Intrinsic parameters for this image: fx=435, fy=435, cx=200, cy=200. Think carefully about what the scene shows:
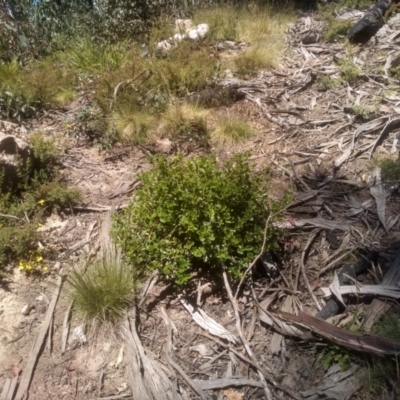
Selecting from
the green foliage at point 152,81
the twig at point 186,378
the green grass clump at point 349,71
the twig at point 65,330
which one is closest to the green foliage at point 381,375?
the twig at point 186,378

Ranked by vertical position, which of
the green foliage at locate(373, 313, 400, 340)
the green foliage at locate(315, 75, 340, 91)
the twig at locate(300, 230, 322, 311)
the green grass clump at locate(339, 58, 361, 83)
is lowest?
the twig at locate(300, 230, 322, 311)

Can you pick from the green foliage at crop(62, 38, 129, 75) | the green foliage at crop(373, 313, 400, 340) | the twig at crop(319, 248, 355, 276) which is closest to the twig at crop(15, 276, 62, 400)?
the twig at crop(319, 248, 355, 276)

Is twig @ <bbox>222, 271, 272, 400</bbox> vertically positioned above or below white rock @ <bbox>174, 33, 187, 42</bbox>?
below

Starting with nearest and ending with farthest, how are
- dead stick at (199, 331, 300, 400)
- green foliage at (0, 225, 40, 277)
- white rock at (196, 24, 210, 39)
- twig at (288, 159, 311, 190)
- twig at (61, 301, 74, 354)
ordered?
dead stick at (199, 331, 300, 400) < twig at (61, 301, 74, 354) < green foliage at (0, 225, 40, 277) < twig at (288, 159, 311, 190) < white rock at (196, 24, 210, 39)

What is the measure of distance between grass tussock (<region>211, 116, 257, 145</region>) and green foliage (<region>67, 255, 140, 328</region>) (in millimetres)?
2198

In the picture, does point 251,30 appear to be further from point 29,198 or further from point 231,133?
point 29,198

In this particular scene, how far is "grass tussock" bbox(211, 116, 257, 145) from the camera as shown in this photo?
509 cm

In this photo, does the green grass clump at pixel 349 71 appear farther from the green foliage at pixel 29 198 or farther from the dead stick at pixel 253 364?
the dead stick at pixel 253 364

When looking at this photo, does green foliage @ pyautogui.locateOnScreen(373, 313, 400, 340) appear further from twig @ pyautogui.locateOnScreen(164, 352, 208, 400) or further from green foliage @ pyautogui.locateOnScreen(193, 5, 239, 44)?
green foliage @ pyautogui.locateOnScreen(193, 5, 239, 44)

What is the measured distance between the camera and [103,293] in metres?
3.33

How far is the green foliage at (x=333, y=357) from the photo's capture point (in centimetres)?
287

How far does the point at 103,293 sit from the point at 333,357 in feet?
5.64

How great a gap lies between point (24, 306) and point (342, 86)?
4.61m

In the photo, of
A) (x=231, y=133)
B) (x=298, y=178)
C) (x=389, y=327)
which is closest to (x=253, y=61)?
(x=231, y=133)
